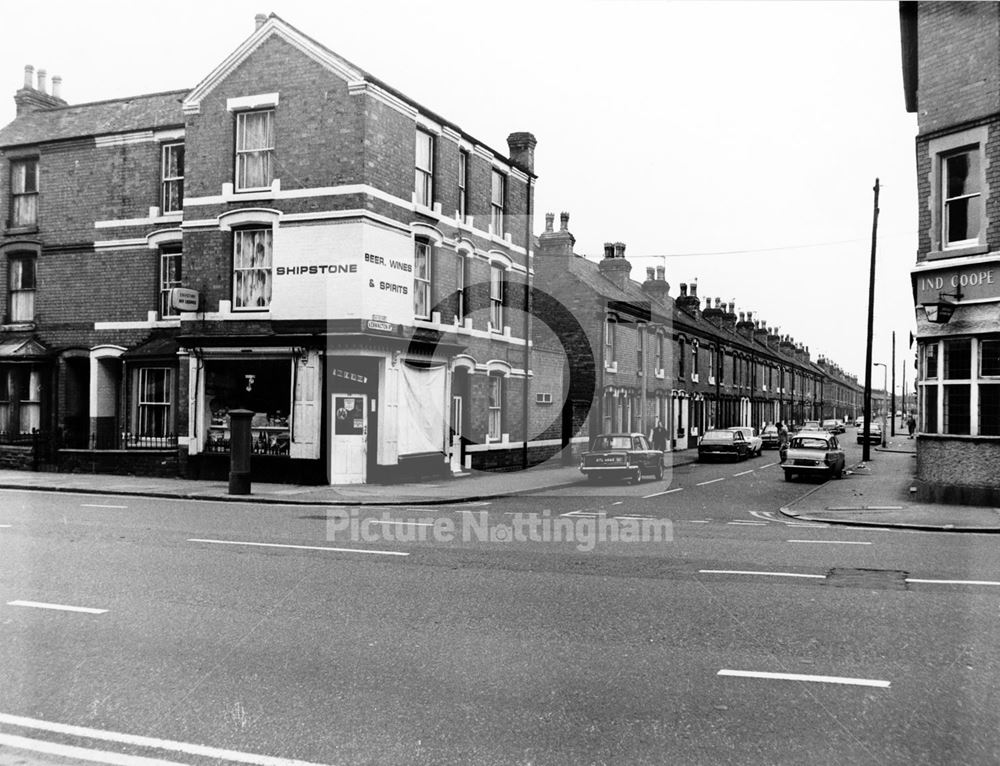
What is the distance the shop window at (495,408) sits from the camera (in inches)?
1109

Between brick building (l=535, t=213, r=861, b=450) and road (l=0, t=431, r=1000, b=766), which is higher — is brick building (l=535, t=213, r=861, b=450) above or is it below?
above

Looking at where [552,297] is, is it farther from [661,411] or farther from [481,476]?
[481,476]

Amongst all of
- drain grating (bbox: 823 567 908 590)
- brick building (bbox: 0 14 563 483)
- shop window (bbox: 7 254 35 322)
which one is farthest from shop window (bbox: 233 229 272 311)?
drain grating (bbox: 823 567 908 590)

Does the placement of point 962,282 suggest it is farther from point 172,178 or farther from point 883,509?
point 172,178

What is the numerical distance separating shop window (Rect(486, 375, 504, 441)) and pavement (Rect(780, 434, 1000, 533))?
1066 centimetres

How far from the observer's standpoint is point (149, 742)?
15.4ft

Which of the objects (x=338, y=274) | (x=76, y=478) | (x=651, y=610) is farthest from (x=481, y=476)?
(x=651, y=610)

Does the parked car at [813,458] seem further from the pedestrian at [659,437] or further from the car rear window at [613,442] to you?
the pedestrian at [659,437]

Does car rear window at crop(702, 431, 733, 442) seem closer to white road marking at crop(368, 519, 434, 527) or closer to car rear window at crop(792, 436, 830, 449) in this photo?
car rear window at crop(792, 436, 830, 449)

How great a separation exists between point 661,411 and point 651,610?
124 feet

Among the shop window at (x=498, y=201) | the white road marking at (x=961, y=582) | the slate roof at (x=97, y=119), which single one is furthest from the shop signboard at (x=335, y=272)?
the white road marking at (x=961, y=582)

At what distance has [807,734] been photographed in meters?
4.87

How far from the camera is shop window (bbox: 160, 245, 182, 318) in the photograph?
24578 mm

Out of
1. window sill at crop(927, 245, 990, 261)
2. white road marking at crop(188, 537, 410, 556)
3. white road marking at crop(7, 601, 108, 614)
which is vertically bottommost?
white road marking at crop(188, 537, 410, 556)
